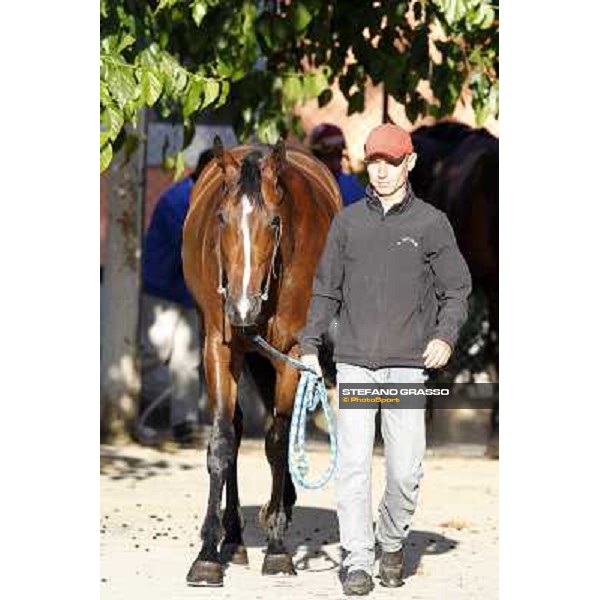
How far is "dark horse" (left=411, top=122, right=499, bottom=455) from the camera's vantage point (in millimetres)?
16141

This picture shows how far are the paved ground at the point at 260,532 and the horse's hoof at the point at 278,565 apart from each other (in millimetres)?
47

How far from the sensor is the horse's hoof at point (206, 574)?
33.9 feet

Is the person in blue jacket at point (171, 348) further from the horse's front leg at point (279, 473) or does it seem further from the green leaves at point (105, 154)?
the horse's front leg at point (279, 473)

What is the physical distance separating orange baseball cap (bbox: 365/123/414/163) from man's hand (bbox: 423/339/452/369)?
77 centimetres

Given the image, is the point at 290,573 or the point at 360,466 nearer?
the point at 360,466

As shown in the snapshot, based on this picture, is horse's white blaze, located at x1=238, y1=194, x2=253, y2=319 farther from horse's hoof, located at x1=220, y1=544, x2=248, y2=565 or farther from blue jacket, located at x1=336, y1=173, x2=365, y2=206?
blue jacket, located at x1=336, y1=173, x2=365, y2=206

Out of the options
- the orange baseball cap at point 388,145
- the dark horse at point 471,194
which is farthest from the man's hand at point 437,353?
the dark horse at point 471,194

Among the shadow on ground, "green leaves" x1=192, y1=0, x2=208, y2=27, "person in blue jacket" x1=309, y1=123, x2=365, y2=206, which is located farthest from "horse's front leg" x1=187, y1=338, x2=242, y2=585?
"person in blue jacket" x1=309, y1=123, x2=365, y2=206

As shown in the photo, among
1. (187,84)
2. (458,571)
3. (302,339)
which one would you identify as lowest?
(458,571)

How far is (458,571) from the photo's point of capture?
35.7 ft
